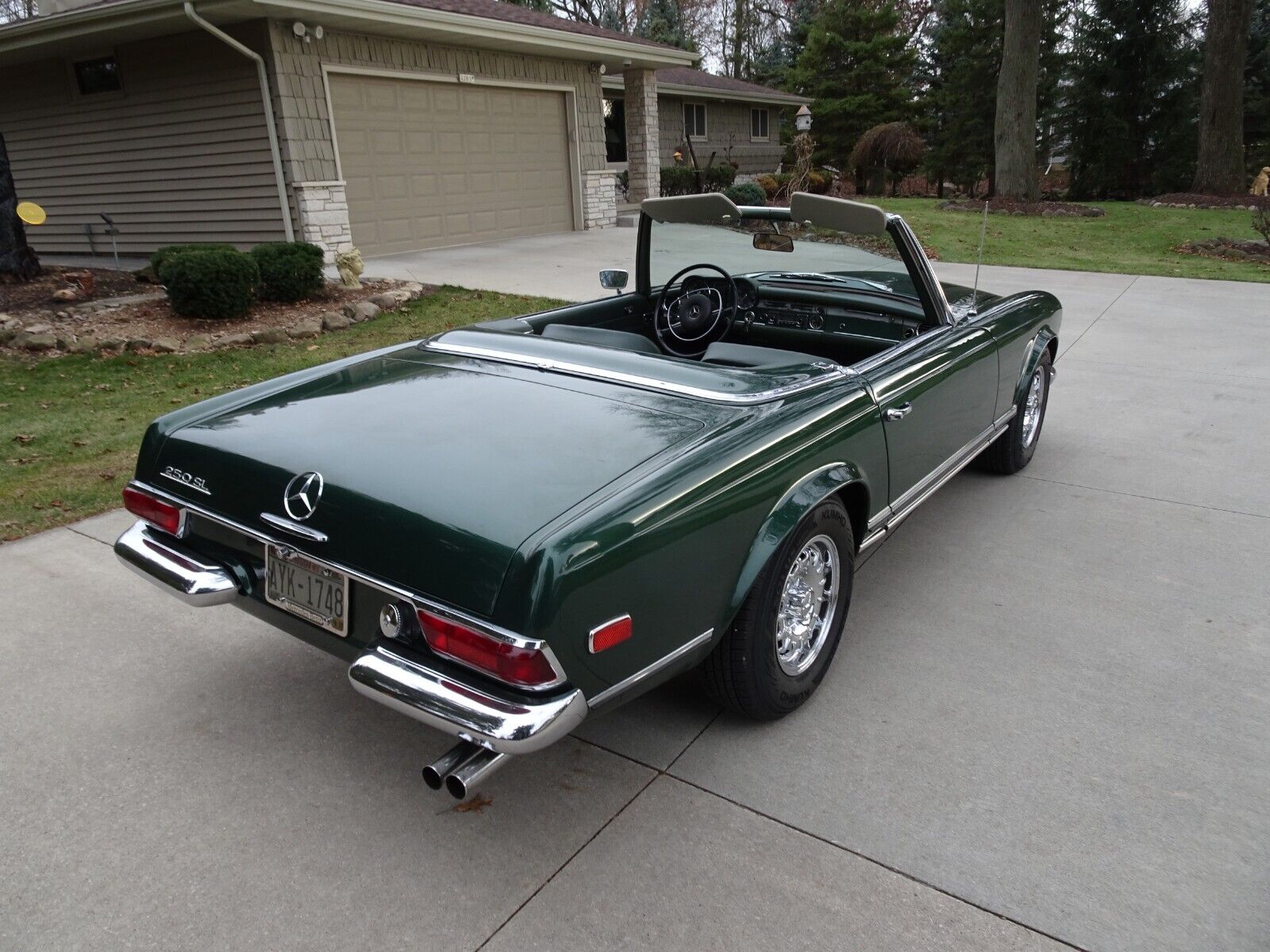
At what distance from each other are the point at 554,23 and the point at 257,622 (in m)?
13.4

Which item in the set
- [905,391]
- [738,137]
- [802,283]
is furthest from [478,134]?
[738,137]

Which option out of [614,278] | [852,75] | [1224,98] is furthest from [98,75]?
[852,75]

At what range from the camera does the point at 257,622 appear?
3.35m

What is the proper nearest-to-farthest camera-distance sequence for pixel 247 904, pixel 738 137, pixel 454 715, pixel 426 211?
pixel 454 715, pixel 247 904, pixel 426 211, pixel 738 137

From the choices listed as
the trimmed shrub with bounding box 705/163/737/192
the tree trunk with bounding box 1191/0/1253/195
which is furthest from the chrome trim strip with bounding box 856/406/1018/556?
the tree trunk with bounding box 1191/0/1253/195

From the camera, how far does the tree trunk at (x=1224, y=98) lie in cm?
1939

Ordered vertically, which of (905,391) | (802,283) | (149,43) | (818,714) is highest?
(149,43)

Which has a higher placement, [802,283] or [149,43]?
[149,43]

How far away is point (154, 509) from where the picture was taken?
2.69 m

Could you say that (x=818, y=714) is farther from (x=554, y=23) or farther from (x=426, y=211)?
(x=554, y=23)

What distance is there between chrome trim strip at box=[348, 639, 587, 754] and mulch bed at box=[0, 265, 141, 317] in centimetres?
860

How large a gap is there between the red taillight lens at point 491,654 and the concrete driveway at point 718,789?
0.58 m

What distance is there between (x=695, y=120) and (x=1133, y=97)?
475 inches

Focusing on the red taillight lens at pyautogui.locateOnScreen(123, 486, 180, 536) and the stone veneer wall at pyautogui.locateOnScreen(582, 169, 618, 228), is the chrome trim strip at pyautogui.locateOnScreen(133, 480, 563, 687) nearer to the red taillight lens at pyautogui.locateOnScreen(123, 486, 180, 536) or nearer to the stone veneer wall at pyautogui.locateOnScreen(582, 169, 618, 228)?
the red taillight lens at pyautogui.locateOnScreen(123, 486, 180, 536)
